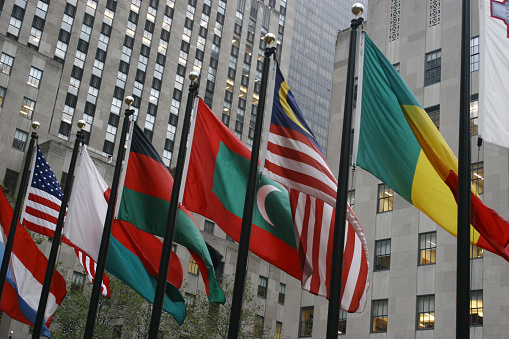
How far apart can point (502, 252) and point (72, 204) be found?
43.5ft

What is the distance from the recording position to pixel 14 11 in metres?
76.3

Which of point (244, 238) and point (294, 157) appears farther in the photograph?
point (294, 157)

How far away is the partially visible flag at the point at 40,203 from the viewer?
931 inches

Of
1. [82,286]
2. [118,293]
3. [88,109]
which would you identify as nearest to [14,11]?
[88,109]

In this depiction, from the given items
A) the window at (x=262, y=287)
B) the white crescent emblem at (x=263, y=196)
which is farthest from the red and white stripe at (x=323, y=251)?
the window at (x=262, y=287)

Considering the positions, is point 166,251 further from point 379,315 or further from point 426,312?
point 379,315

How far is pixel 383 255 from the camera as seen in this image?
39.1 meters

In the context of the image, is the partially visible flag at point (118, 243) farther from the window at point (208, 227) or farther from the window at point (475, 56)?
the window at point (208, 227)

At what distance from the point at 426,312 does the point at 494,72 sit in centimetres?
2594

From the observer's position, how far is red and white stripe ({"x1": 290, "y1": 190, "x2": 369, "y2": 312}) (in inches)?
595

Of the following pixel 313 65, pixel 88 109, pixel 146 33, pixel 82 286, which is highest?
pixel 313 65

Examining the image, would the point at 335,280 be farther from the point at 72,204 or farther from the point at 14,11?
the point at 14,11

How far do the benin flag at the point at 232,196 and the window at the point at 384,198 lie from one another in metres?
23.6

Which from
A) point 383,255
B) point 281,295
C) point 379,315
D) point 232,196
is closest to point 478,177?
point 383,255
